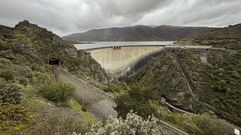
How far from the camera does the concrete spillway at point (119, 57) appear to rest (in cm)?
4475

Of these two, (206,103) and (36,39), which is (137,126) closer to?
(36,39)

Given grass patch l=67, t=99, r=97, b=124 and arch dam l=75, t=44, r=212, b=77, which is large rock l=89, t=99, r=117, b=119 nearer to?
grass patch l=67, t=99, r=97, b=124

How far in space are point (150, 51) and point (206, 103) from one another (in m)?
30.7

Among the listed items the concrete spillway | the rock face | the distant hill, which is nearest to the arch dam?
the concrete spillway

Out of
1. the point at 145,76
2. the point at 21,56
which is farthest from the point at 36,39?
the point at 145,76

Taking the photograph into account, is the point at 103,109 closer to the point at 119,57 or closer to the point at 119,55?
the point at 119,57

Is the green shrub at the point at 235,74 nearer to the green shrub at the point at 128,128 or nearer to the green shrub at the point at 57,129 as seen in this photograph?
the green shrub at the point at 128,128

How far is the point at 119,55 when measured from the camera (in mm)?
51969

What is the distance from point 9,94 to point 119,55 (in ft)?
140

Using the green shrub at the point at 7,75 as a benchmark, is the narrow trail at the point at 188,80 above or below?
below

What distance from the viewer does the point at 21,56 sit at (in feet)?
79.6

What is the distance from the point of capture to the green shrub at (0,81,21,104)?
9620 mm

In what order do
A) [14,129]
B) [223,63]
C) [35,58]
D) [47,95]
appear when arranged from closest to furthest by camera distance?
[14,129] → [47,95] → [35,58] → [223,63]

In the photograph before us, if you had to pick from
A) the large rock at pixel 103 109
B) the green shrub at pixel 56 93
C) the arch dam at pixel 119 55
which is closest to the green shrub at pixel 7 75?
the green shrub at pixel 56 93
